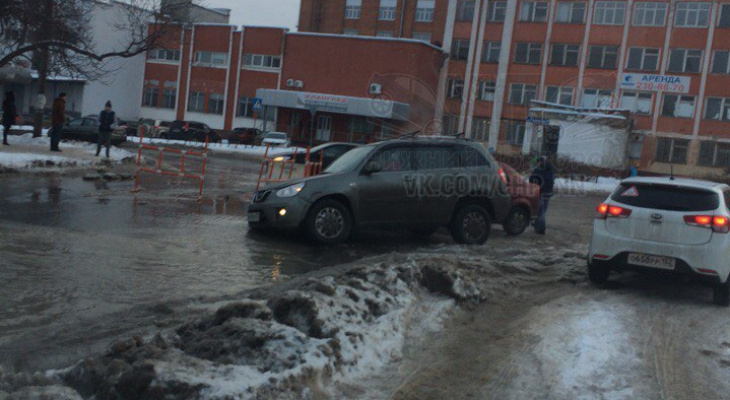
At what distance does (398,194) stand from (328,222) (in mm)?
1282

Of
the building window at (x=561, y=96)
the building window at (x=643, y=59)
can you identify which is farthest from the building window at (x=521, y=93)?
the building window at (x=643, y=59)

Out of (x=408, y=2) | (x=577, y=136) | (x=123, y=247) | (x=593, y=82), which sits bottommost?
(x=123, y=247)

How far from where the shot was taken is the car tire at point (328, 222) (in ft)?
35.4

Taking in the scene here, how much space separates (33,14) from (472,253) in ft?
46.9

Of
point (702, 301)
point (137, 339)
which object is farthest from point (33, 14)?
point (702, 301)

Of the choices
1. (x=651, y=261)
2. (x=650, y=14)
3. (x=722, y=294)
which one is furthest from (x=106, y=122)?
(x=650, y=14)

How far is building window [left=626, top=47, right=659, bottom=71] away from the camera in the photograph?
48719 millimetres

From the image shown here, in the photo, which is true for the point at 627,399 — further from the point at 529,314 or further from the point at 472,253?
the point at 472,253

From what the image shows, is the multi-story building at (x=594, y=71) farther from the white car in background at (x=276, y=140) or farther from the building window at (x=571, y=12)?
the white car in background at (x=276, y=140)

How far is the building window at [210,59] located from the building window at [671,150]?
115ft

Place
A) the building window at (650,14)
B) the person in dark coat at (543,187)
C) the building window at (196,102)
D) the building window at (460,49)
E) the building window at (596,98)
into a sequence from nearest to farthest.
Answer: the person in dark coat at (543,187), the building window at (650,14), the building window at (596,98), the building window at (460,49), the building window at (196,102)

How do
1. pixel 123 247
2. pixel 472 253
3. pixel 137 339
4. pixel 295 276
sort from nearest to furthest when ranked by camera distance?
pixel 137 339 < pixel 295 276 < pixel 123 247 < pixel 472 253

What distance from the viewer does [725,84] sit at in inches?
1857

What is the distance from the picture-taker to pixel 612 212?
344 inches
